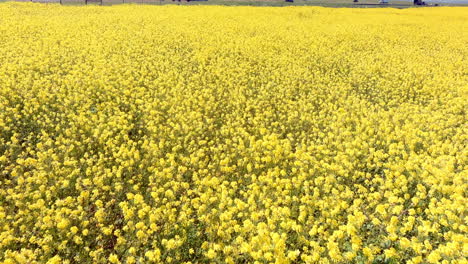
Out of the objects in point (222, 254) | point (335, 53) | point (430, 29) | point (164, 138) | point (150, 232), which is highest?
point (430, 29)

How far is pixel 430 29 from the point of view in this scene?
22.5 meters

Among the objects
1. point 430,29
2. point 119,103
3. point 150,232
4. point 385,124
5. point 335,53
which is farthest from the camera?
point 430,29

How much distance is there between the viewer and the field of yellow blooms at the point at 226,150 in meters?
3.86

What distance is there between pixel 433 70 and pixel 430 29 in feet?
43.2

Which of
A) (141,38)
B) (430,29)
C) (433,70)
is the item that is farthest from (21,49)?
(430,29)

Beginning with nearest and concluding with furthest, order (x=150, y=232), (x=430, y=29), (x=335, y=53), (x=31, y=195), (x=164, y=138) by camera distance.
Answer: (x=150, y=232) < (x=31, y=195) < (x=164, y=138) < (x=335, y=53) < (x=430, y=29)

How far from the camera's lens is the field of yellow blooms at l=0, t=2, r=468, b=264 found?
3859mm

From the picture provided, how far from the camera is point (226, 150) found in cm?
634

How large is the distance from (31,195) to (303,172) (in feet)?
14.1

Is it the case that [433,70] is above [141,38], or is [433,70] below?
below

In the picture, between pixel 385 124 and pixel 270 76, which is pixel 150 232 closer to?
pixel 385 124

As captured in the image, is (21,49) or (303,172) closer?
(303,172)

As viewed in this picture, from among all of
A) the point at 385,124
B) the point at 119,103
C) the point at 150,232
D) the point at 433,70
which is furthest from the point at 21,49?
the point at 433,70

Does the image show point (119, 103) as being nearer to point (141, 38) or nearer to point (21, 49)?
point (21, 49)
